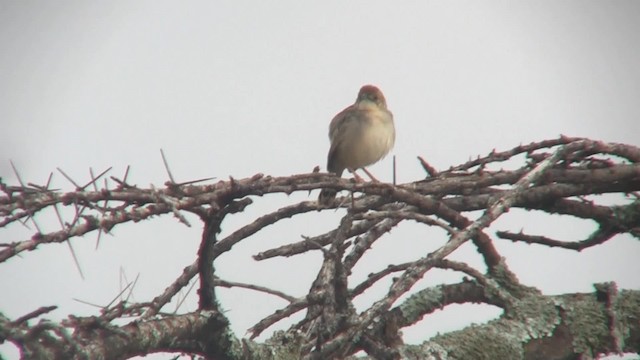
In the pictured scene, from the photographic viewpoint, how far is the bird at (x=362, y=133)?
24.4 ft

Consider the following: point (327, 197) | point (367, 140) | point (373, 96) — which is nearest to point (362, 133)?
point (367, 140)

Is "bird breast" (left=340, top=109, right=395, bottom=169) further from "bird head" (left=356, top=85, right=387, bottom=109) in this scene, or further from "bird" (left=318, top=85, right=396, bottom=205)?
"bird head" (left=356, top=85, right=387, bottom=109)

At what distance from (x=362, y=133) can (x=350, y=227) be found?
431 centimetres

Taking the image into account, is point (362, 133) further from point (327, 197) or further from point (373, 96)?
point (327, 197)

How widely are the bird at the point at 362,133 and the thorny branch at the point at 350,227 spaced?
11.6 feet

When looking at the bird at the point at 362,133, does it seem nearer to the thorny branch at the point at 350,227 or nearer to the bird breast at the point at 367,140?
the bird breast at the point at 367,140

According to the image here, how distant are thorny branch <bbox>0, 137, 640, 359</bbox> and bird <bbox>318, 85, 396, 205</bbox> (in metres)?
3.53

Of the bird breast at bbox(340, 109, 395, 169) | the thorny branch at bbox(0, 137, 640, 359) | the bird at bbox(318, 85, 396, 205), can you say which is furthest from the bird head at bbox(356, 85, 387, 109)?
the thorny branch at bbox(0, 137, 640, 359)

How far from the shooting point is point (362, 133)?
24.4ft

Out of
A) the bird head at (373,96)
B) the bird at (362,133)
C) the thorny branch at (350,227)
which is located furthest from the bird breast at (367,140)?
the thorny branch at (350,227)

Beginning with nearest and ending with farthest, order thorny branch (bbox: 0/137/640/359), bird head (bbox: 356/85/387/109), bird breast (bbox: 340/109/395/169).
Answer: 1. thorny branch (bbox: 0/137/640/359)
2. bird breast (bbox: 340/109/395/169)
3. bird head (bbox: 356/85/387/109)

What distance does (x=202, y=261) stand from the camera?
8.32 ft

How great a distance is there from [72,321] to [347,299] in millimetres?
1024

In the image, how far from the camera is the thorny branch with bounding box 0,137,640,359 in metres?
2.30
